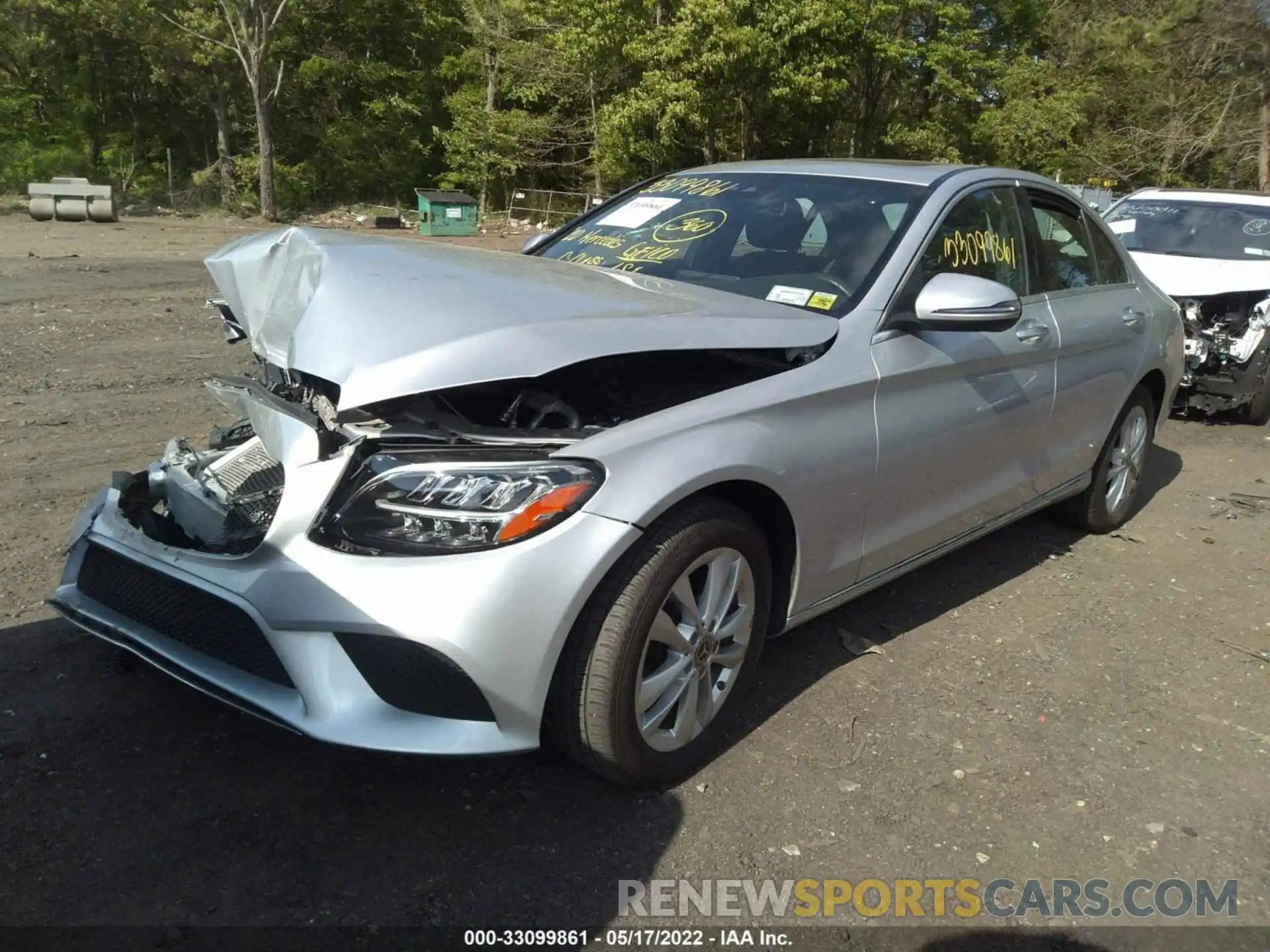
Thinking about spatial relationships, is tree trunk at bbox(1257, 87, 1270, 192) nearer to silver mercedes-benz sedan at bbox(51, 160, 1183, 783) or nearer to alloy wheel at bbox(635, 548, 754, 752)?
silver mercedes-benz sedan at bbox(51, 160, 1183, 783)

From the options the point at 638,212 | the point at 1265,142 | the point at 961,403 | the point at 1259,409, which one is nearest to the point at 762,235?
the point at 638,212

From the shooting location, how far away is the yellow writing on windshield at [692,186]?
4.30 meters

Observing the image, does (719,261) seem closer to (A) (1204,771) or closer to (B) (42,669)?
(A) (1204,771)

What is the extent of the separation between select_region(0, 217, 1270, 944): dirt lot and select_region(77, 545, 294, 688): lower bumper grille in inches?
16.1

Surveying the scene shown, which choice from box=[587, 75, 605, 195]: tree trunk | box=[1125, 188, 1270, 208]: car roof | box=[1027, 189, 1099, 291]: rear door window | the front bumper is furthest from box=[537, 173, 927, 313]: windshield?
box=[587, 75, 605, 195]: tree trunk

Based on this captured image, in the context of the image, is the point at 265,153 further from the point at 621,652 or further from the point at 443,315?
the point at 621,652

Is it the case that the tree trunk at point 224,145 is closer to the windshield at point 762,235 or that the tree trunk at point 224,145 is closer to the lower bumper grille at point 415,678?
the windshield at point 762,235

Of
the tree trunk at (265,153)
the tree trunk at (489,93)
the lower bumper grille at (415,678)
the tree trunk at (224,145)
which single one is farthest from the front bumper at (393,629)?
the tree trunk at (224,145)

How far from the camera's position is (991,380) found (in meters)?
3.84

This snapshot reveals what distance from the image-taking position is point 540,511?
2.46m

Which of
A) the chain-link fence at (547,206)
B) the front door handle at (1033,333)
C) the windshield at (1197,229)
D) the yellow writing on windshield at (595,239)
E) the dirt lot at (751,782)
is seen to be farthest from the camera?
the chain-link fence at (547,206)

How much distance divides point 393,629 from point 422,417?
587 mm

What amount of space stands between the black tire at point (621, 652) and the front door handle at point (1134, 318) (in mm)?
3005

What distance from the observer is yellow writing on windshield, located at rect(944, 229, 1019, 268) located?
12.5ft
